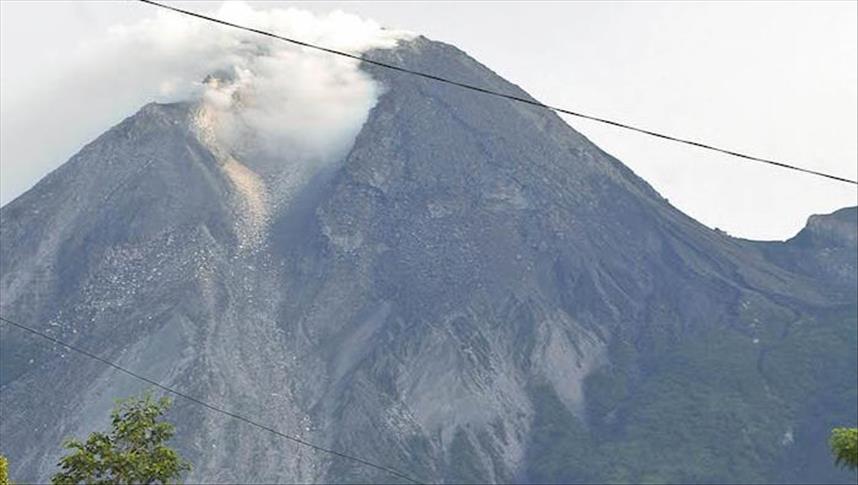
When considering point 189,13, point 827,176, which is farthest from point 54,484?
point 827,176

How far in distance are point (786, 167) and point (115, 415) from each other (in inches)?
1124

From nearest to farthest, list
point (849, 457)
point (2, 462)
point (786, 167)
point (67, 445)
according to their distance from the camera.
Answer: point (849, 457), point (786, 167), point (2, 462), point (67, 445)

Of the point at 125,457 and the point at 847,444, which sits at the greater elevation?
the point at 125,457

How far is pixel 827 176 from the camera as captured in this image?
38469 mm

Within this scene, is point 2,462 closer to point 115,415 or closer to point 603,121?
point 115,415

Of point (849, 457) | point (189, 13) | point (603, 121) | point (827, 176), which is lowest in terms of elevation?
point (849, 457)

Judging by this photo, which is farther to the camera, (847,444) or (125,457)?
(125,457)

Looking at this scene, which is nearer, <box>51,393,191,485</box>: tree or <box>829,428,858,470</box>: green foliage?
<box>829,428,858,470</box>: green foliage

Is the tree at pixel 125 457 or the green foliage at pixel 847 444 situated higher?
the tree at pixel 125 457

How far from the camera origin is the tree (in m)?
53.3

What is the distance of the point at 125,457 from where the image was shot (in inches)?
2103

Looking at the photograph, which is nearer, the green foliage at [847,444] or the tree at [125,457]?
the green foliage at [847,444]

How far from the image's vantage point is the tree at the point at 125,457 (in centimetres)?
5331

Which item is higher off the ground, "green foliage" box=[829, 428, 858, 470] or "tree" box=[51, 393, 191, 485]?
"tree" box=[51, 393, 191, 485]
